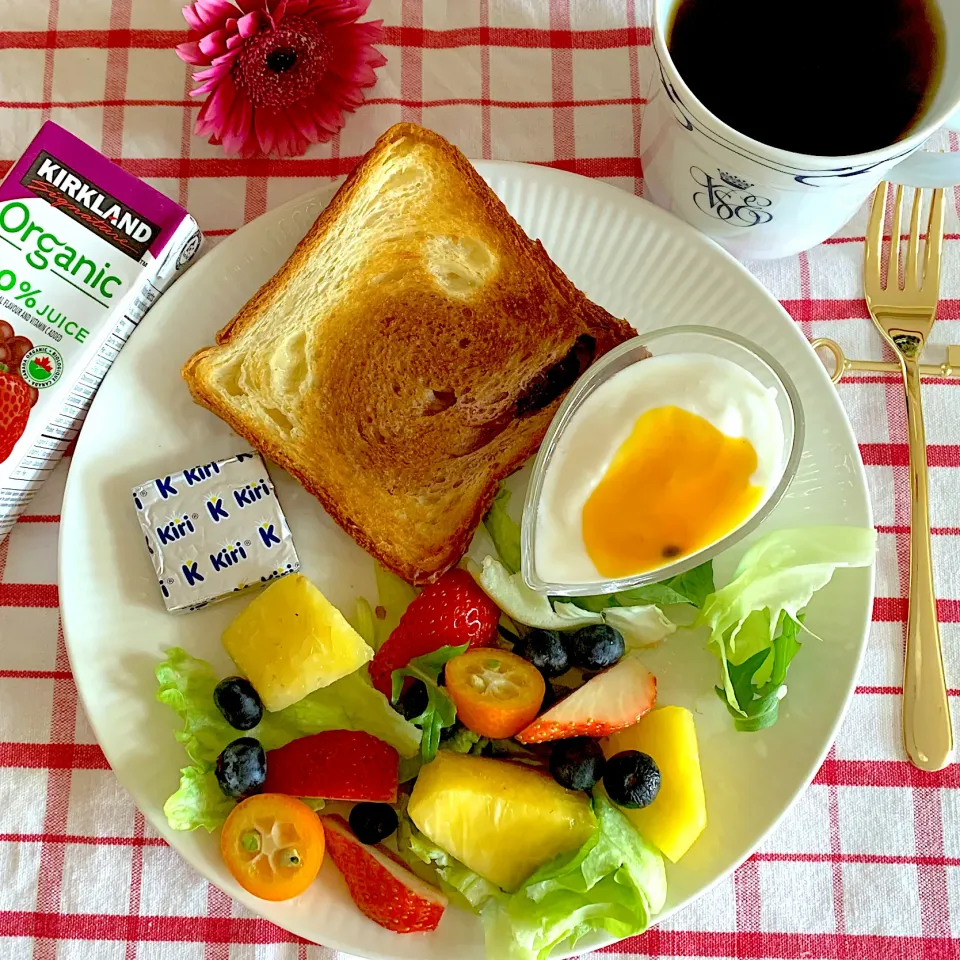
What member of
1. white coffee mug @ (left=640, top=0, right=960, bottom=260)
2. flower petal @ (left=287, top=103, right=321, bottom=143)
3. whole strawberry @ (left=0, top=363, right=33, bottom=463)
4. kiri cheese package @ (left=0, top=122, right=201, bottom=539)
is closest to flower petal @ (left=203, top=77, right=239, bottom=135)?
flower petal @ (left=287, top=103, right=321, bottom=143)

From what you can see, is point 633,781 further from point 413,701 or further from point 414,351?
point 414,351

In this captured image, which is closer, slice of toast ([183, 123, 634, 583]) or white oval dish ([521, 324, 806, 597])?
white oval dish ([521, 324, 806, 597])

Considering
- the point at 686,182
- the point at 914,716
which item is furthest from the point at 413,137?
the point at 914,716

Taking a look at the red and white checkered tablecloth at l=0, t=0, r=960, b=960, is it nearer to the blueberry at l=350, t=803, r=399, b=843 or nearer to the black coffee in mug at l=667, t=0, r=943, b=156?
the blueberry at l=350, t=803, r=399, b=843

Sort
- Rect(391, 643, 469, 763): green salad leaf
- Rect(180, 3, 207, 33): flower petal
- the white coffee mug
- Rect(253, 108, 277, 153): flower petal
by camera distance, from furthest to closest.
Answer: Rect(253, 108, 277, 153): flower petal, Rect(180, 3, 207, 33): flower petal, Rect(391, 643, 469, 763): green salad leaf, the white coffee mug

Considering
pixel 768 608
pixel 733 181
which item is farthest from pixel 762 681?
pixel 733 181

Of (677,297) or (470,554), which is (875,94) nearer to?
(677,297)
